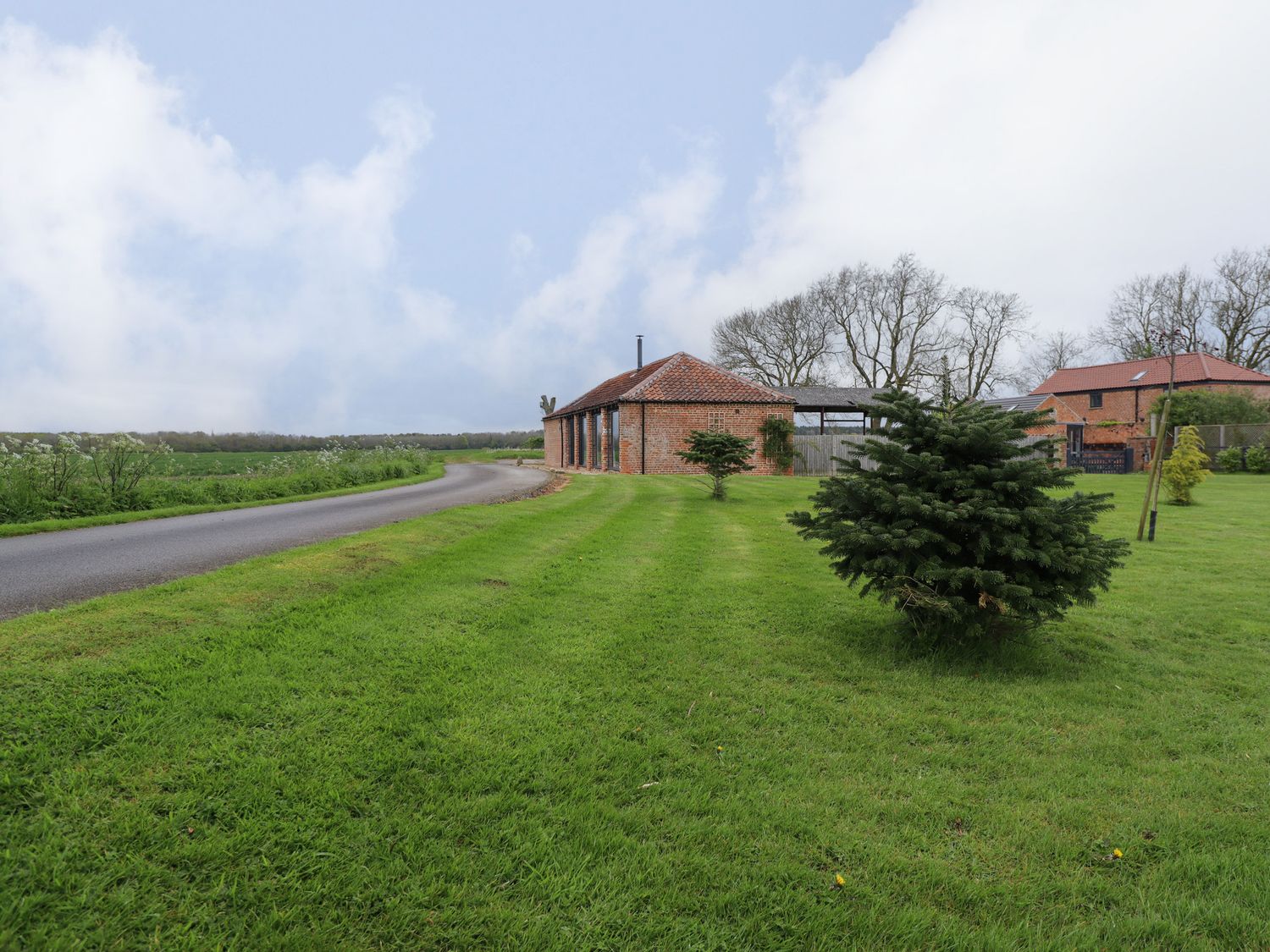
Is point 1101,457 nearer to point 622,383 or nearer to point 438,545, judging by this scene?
point 622,383

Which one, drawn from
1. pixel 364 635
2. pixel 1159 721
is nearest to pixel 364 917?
pixel 364 635

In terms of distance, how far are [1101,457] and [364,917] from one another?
46030 mm

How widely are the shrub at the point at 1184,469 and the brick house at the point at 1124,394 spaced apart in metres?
23.7

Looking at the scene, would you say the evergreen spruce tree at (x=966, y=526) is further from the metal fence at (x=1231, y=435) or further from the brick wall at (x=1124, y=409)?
the brick wall at (x=1124, y=409)

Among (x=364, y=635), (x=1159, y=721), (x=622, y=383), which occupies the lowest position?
(x=1159, y=721)

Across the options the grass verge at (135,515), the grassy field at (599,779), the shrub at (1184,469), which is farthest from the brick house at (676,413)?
the grassy field at (599,779)

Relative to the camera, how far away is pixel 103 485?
13.4 metres

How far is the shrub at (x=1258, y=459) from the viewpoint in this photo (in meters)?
30.5

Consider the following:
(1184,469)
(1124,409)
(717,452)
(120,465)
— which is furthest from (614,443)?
(1124,409)

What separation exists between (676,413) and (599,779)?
85.8 ft

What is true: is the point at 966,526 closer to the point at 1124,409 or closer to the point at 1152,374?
the point at 1152,374

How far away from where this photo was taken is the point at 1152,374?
4500cm

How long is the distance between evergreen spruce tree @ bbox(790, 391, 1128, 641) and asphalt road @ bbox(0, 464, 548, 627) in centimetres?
Result: 680

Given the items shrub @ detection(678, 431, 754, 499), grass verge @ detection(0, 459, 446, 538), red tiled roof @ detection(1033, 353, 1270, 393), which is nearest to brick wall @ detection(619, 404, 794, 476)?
shrub @ detection(678, 431, 754, 499)
